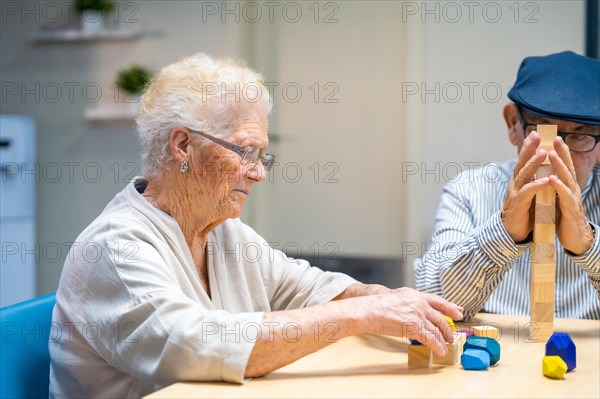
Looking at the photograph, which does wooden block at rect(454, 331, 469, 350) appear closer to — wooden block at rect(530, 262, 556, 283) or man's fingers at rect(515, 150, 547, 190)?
wooden block at rect(530, 262, 556, 283)

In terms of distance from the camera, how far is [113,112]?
14.4ft

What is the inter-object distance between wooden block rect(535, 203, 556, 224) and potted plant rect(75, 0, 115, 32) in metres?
3.25

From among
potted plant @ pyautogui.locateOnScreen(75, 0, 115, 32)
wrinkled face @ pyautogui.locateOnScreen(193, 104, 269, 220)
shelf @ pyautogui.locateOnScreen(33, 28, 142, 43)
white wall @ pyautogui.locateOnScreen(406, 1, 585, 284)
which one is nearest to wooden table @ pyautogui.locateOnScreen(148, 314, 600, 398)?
wrinkled face @ pyautogui.locateOnScreen(193, 104, 269, 220)

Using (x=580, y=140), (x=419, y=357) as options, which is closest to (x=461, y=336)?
(x=419, y=357)

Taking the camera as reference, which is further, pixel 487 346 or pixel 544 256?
pixel 544 256

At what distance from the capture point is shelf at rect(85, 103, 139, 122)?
4355mm

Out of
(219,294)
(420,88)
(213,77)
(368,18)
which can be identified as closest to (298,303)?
(219,294)

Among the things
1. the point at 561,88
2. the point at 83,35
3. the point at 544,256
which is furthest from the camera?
the point at 83,35

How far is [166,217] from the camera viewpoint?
161cm

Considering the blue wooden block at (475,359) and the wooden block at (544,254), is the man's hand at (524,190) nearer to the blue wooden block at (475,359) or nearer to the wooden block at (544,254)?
the wooden block at (544,254)

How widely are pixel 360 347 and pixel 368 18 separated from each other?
3.08 meters

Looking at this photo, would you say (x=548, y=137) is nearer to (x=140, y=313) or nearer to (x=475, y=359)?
(x=475, y=359)

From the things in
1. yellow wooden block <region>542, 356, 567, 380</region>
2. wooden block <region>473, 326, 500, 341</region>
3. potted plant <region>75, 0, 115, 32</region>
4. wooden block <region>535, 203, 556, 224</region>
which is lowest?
wooden block <region>473, 326, 500, 341</region>

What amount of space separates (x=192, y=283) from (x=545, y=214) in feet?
2.59
